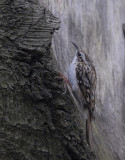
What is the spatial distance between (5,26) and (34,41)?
0.62 ft

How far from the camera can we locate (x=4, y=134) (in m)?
1.74

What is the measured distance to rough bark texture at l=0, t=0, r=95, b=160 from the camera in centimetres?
174

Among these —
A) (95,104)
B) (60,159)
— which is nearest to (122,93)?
(95,104)

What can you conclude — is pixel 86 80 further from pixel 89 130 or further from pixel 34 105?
pixel 34 105

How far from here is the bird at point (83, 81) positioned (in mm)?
2516

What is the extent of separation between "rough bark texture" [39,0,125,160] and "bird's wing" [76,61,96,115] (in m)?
0.08

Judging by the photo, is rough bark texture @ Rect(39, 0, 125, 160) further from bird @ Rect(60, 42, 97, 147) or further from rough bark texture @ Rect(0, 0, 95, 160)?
rough bark texture @ Rect(0, 0, 95, 160)

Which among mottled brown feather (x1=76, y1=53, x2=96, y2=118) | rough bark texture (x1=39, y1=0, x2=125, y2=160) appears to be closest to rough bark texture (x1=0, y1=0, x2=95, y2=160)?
rough bark texture (x1=39, y1=0, x2=125, y2=160)

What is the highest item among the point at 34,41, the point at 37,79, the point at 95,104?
the point at 34,41

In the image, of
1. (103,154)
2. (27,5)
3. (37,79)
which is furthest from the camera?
(103,154)

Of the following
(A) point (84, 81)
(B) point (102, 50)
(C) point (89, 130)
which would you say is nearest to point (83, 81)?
(A) point (84, 81)

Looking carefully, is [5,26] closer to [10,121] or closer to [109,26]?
[10,121]

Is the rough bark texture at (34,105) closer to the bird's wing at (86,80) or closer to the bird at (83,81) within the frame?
the bird at (83,81)

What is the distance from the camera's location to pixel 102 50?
9.48ft
